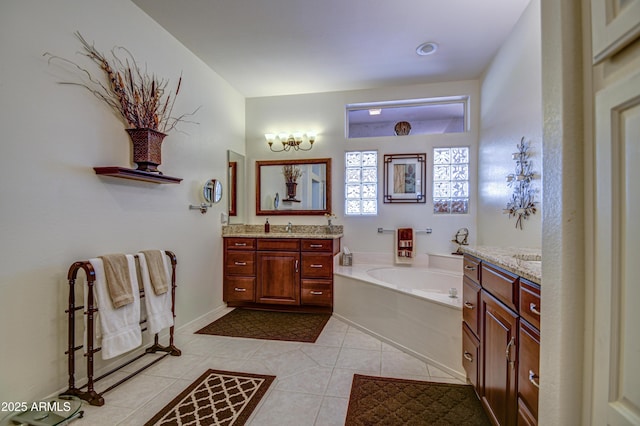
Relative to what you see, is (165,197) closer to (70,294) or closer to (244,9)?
(70,294)

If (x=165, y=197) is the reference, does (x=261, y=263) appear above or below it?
below

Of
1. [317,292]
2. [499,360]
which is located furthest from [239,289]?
[499,360]

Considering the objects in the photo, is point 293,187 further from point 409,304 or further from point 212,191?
point 409,304

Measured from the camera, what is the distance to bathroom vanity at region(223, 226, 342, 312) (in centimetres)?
327

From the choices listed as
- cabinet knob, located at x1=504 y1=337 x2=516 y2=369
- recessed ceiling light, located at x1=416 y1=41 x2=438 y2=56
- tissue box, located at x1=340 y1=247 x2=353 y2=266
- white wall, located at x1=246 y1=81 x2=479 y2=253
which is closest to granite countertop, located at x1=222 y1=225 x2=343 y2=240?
white wall, located at x1=246 y1=81 x2=479 y2=253

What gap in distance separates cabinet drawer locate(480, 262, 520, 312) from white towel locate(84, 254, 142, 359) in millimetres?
2107

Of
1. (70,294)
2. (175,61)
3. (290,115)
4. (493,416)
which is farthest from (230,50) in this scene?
(493,416)

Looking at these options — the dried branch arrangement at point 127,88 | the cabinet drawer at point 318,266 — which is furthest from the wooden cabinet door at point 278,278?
the dried branch arrangement at point 127,88

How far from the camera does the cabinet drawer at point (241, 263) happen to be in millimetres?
3412

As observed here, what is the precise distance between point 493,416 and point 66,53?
10.1ft

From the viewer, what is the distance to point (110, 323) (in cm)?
177

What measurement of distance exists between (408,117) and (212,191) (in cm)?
258

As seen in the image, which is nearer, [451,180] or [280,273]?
[280,273]

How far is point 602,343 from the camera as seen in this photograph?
24.9 inches
